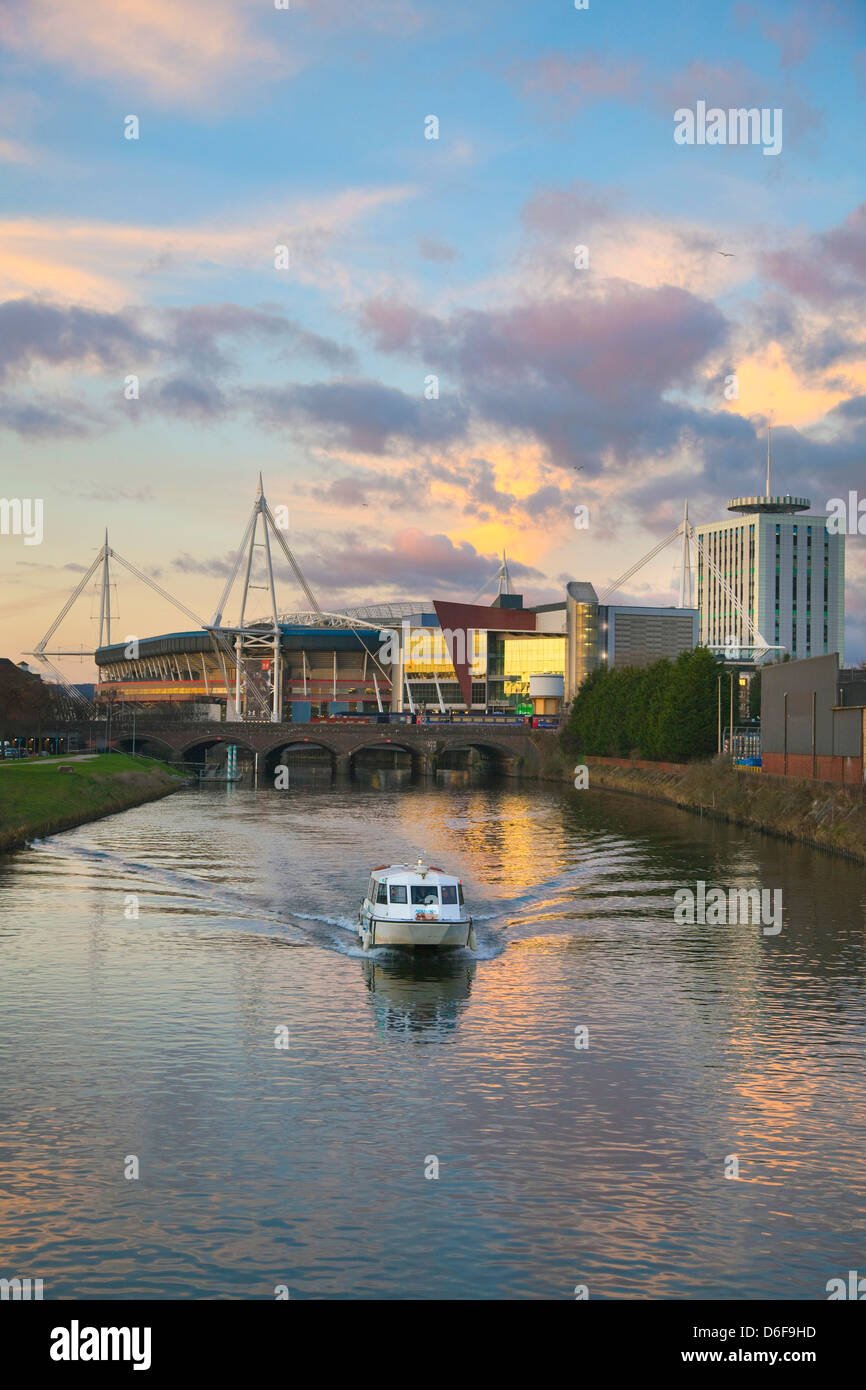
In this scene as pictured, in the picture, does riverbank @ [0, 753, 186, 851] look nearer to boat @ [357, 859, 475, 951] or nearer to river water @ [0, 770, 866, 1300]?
river water @ [0, 770, 866, 1300]

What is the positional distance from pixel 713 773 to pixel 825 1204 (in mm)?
102361

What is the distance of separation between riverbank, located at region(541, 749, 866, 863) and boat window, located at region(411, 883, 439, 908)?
3775cm

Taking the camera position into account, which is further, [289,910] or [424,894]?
[289,910]

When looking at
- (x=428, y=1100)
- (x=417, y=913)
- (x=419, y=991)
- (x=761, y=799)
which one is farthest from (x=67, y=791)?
(x=428, y=1100)

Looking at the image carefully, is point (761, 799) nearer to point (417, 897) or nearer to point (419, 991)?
point (417, 897)

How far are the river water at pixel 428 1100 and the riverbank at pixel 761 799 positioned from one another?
61.7 ft

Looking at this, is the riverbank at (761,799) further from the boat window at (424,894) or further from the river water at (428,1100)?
the boat window at (424,894)

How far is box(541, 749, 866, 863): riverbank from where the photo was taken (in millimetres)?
87812

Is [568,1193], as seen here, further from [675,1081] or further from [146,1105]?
[146,1105]

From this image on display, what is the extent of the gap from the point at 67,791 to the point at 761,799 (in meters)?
60.6

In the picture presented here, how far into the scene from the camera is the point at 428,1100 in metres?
34.1

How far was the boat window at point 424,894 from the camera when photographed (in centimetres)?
5450
